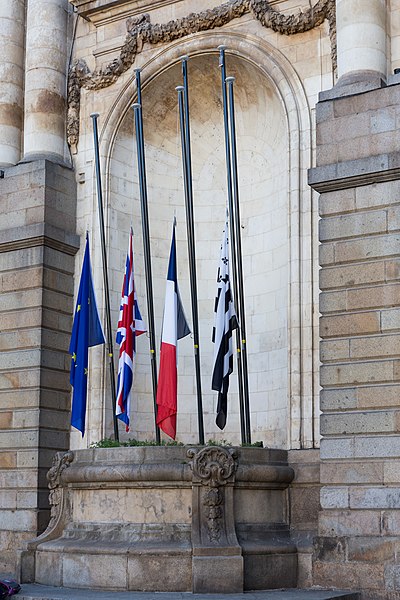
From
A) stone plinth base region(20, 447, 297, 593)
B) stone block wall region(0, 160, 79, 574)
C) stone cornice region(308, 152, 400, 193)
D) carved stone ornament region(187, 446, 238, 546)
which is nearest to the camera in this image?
stone plinth base region(20, 447, 297, 593)

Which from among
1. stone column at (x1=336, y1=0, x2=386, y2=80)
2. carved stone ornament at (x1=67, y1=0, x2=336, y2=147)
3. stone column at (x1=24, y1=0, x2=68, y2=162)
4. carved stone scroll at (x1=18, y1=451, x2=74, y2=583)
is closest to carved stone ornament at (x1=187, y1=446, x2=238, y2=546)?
carved stone scroll at (x1=18, y1=451, x2=74, y2=583)

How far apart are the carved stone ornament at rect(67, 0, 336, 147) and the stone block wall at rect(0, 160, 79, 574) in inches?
65.0

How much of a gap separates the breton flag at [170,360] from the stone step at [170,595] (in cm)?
277

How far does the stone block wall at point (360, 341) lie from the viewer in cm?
1551

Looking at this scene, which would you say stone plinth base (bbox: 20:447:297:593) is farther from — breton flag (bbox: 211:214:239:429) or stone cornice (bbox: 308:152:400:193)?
stone cornice (bbox: 308:152:400:193)

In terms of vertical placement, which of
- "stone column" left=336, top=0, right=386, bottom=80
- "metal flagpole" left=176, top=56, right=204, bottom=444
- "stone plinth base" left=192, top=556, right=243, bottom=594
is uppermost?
"stone column" left=336, top=0, right=386, bottom=80

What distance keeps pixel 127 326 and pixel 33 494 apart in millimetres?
3552

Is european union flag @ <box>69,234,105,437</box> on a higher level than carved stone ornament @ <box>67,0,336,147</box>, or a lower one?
lower

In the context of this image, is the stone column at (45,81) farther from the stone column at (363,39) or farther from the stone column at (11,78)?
the stone column at (363,39)

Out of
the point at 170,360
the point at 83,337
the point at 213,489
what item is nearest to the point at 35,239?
the point at 83,337

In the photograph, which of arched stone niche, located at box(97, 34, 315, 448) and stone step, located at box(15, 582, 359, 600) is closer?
stone step, located at box(15, 582, 359, 600)

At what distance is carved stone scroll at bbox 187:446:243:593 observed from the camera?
603 inches

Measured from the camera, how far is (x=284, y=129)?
19844 mm

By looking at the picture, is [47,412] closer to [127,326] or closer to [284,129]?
[127,326]
